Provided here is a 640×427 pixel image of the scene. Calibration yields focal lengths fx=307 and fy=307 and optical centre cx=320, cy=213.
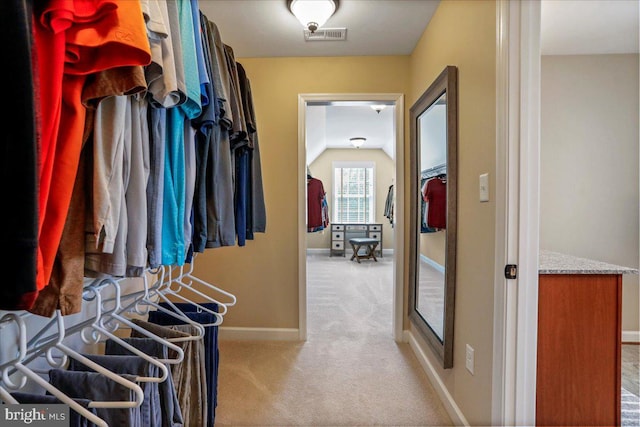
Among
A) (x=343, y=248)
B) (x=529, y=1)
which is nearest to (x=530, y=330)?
(x=529, y=1)

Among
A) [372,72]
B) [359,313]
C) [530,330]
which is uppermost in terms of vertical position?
[372,72]

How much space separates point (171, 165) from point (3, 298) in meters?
0.56

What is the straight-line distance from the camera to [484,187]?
137cm

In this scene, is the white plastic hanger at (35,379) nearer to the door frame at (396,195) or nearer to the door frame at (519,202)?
the door frame at (519,202)

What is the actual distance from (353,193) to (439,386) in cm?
560

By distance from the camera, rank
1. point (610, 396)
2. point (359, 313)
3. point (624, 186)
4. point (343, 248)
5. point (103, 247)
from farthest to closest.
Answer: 1. point (343, 248)
2. point (359, 313)
3. point (624, 186)
4. point (610, 396)
5. point (103, 247)

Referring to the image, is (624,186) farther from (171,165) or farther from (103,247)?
(103,247)

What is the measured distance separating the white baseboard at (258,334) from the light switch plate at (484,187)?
1.87 metres

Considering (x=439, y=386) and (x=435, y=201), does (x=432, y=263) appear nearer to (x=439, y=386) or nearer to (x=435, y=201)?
(x=435, y=201)

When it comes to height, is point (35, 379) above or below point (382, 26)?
below

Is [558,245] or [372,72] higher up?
[372,72]

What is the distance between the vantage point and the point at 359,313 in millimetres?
3213

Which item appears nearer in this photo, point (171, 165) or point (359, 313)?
point (171, 165)

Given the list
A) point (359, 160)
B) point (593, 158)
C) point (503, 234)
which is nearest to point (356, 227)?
point (359, 160)
